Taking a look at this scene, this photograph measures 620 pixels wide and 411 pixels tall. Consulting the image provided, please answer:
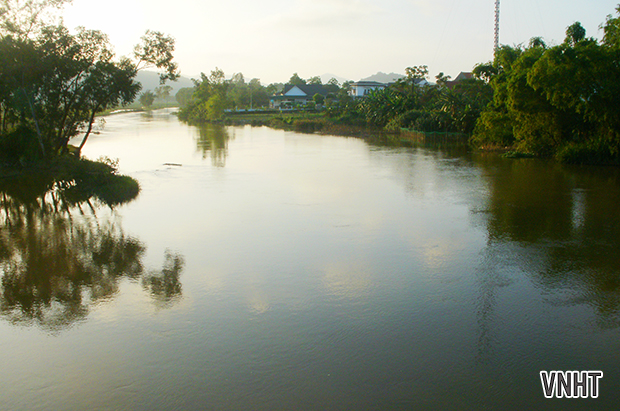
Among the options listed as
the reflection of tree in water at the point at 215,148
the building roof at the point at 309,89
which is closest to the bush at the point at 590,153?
the reflection of tree in water at the point at 215,148

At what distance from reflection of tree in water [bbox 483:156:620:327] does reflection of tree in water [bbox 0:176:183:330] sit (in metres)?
7.39

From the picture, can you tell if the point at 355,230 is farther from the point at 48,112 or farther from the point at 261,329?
the point at 48,112

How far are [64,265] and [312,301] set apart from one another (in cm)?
580

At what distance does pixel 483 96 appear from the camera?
122ft

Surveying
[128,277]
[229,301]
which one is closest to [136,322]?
[229,301]

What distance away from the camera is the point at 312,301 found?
8.76 metres

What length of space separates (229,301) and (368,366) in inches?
123

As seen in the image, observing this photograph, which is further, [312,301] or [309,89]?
[309,89]

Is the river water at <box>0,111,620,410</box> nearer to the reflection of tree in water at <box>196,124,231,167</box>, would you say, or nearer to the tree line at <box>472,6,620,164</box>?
the tree line at <box>472,6,620,164</box>

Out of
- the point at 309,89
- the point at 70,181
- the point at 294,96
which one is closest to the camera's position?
the point at 70,181

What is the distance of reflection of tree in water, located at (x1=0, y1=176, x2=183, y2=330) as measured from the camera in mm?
8750

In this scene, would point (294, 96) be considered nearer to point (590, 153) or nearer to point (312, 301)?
point (590, 153)

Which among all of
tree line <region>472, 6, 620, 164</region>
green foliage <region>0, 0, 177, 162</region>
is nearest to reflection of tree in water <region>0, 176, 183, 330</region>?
green foliage <region>0, 0, 177, 162</region>

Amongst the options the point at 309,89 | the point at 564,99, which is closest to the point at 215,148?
the point at 564,99
